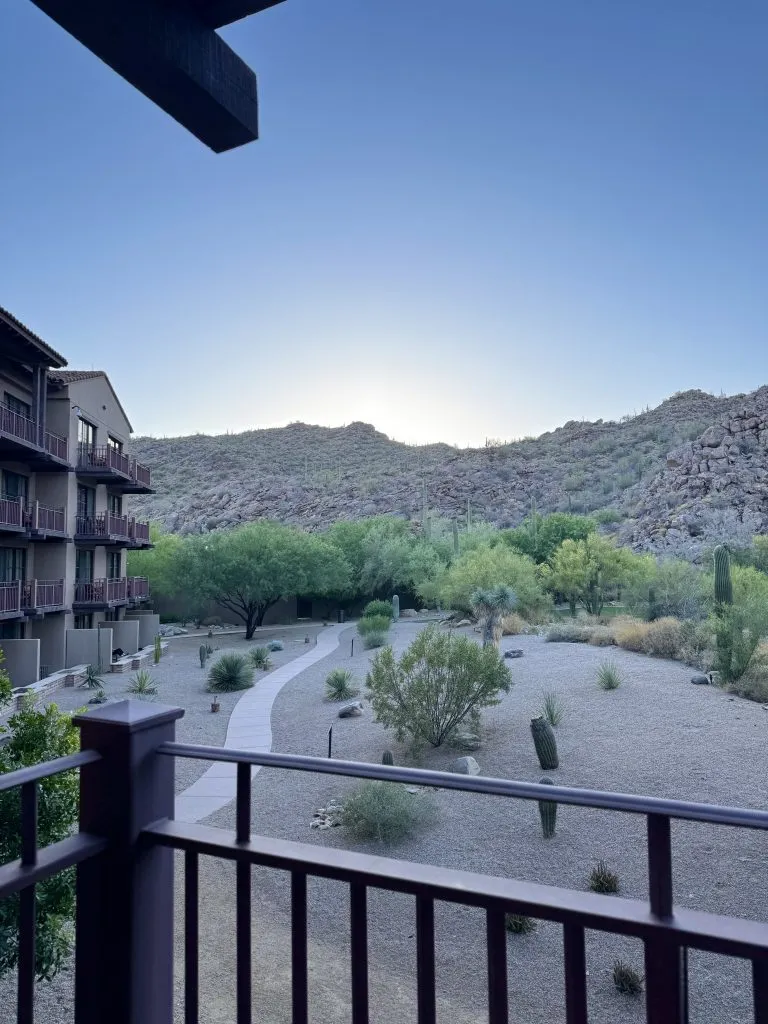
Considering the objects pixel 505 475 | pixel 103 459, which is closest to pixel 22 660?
pixel 103 459

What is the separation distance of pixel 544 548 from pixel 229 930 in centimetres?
3386

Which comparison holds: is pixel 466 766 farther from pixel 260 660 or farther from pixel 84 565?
pixel 84 565

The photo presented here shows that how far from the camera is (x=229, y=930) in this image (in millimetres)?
6398

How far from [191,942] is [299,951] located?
1.37 feet

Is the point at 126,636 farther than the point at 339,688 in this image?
Yes

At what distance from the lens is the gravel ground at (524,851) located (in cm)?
564

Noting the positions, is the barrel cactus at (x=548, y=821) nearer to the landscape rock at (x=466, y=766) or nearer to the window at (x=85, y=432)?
the landscape rock at (x=466, y=766)

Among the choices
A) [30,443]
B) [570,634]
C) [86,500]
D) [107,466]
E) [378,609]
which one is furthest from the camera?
[378,609]

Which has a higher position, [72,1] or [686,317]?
[686,317]

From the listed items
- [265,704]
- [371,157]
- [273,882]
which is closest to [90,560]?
[265,704]

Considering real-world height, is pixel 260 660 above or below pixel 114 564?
below

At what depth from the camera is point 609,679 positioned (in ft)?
48.8

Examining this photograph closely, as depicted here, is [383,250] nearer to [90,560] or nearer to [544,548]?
[90,560]

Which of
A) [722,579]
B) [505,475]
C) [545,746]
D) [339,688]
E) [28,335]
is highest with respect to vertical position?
[505,475]
